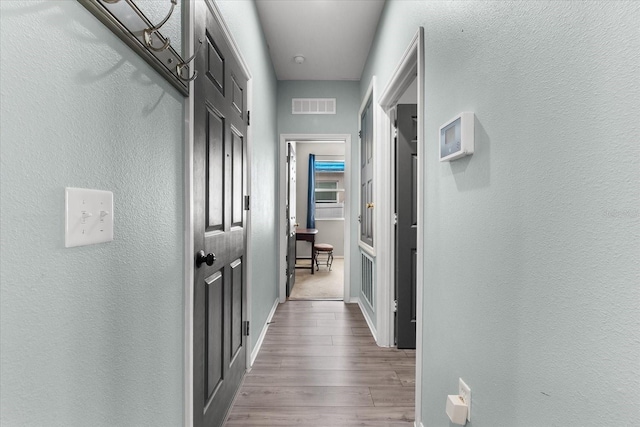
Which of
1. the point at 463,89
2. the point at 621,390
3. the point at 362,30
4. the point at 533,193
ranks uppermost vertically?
the point at 362,30

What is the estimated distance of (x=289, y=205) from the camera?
4.28m

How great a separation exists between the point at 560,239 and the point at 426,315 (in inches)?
38.3

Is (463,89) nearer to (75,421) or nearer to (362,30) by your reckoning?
(75,421)

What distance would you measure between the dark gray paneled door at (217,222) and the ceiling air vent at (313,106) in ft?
6.28

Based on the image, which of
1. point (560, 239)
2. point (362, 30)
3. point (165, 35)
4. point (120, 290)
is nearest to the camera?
point (560, 239)

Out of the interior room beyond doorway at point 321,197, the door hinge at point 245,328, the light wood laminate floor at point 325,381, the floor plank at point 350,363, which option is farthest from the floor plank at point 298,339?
the interior room beyond doorway at point 321,197

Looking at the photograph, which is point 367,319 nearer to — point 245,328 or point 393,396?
point 393,396

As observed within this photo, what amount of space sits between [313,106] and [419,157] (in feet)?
8.75

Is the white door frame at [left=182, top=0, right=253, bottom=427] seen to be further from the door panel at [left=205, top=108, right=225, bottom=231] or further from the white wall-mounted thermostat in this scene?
the white wall-mounted thermostat

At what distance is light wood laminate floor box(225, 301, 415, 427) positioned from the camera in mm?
1829

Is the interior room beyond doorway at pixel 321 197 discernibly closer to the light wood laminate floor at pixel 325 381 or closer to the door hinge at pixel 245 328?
the light wood laminate floor at pixel 325 381

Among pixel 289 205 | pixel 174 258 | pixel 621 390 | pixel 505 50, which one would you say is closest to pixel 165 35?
pixel 174 258

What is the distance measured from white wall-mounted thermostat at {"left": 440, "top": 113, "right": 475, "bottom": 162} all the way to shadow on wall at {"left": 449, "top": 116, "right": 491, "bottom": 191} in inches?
0.7

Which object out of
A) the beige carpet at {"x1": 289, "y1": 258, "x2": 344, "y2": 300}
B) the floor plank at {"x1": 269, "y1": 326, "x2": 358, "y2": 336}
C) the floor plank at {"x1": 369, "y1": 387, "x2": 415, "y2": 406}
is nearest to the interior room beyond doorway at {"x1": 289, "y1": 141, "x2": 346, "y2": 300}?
the beige carpet at {"x1": 289, "y1": 258, "x2": 344, "y2": 300}
